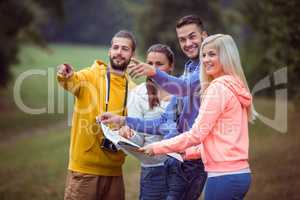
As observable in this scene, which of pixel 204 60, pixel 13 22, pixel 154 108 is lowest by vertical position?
pixel 154 108

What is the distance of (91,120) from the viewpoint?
17.6 ft

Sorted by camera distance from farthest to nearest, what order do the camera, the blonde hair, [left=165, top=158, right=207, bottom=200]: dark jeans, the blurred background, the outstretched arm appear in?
the blurred background < the camera < [left=165, top=158, right=207, bottom=200]: dark jeans < the outstretched arm < the blonde hair

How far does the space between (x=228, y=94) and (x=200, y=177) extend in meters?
1.11

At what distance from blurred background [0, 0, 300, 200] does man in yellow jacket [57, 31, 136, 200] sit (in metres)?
3.48

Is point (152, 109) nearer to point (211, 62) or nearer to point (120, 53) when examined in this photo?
point (120, 53)

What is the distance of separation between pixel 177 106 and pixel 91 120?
0.75 meters

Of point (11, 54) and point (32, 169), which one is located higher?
point (11, 54)

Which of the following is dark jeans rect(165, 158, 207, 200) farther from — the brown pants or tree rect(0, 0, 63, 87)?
tree rect(0, 0, 63, 87)

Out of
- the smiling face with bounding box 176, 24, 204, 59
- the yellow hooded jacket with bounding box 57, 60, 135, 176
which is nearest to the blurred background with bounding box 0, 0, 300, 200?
the yellow hooded jacket with bounding box 57, 60, 135, 176

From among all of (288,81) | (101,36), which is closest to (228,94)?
(288,81)

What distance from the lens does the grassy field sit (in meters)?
9.43

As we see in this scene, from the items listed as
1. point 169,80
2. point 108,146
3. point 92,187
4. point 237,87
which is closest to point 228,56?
point 237,87

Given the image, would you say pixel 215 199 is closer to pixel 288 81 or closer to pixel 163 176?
pixel 163 176

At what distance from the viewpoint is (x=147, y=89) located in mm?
5617
